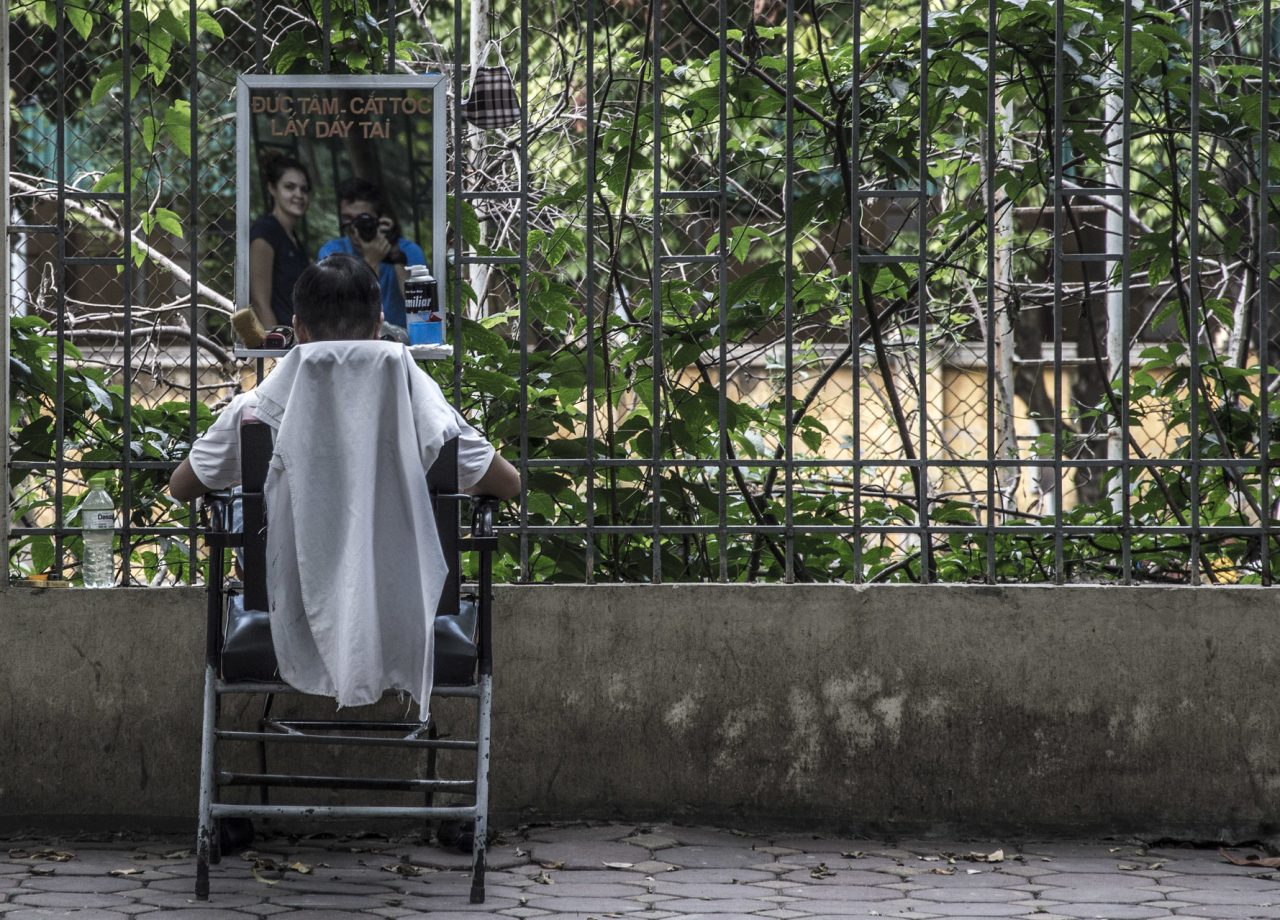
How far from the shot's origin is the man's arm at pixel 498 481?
13.3ft

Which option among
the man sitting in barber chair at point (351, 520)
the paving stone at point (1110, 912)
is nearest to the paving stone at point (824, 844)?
the paving stone at point (1110, 912)

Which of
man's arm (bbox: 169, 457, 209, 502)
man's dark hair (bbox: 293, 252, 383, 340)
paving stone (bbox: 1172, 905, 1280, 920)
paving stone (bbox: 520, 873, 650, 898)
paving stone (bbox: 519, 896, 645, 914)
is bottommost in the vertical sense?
paving stone (bbox: 1172, 905, 1280, 920)

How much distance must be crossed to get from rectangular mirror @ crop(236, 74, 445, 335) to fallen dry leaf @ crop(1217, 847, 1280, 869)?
288 centimetres

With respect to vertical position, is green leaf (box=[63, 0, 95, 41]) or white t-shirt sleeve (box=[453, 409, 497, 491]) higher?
green leaf (box=[63, 0, 95, 41])

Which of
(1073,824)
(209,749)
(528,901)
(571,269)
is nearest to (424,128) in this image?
(571,269)

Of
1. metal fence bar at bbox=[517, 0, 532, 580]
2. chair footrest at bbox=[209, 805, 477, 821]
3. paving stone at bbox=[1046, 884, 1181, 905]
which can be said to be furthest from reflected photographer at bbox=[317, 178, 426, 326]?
paving stone at bbox=[1046, 884, 1181, 905]

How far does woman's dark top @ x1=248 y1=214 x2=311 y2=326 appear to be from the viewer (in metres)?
4.67

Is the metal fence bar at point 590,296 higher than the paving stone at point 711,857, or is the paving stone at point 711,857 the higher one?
the metal fence bar at point 590,296

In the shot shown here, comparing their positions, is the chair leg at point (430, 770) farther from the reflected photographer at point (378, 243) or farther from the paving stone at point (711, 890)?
the reflected photographer at point (378, 243)

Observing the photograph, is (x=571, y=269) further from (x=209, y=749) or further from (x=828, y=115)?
(x=209, y=749)

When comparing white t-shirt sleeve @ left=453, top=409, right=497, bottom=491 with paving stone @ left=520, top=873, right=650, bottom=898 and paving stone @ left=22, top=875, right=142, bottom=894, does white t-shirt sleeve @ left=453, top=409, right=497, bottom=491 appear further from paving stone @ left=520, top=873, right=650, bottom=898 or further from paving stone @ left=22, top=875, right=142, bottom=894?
paving stone @ left=22, top=875, right=142, bottom=894

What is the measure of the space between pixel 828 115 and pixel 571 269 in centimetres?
102

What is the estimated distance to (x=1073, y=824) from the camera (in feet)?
15.5

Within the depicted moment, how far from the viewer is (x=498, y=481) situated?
4.07 meters
